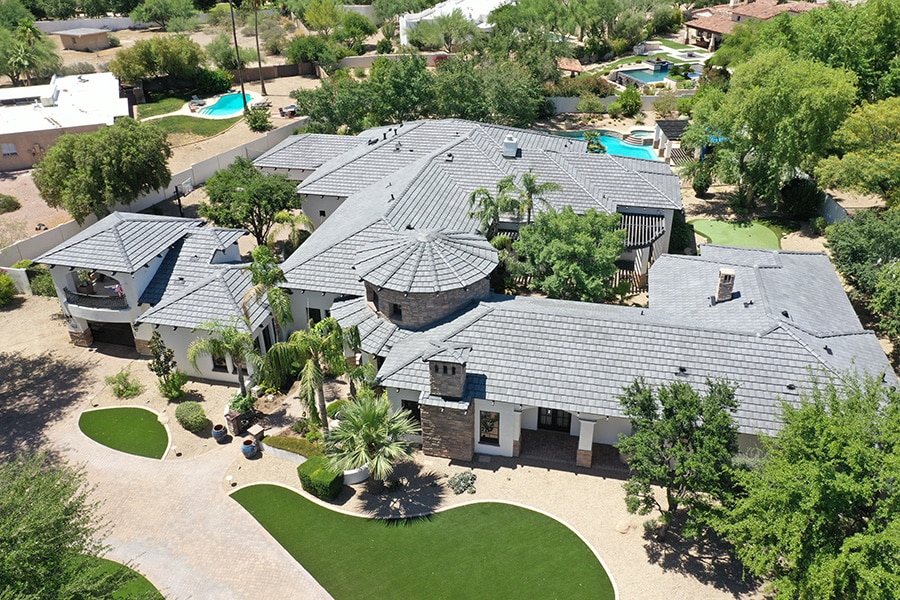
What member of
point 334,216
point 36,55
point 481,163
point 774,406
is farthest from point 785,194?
point 36,55

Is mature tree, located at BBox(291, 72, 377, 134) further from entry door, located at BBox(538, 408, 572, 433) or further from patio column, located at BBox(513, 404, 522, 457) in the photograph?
patio column, located at BBox(513, 404, 522, 457)

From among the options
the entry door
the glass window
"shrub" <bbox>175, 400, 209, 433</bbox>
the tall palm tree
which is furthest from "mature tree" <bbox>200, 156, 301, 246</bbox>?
the entry door

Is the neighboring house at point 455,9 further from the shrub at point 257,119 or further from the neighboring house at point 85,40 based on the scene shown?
the neighboring house at point 85,40

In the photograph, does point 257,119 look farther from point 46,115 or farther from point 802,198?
point 802,198

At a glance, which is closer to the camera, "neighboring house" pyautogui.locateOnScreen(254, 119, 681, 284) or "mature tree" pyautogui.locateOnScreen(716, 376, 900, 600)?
"mature tree" pyautogui.locateOnScreen(716, 376, 900, 600)

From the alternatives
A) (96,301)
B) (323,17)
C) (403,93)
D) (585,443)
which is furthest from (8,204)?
(323,17)

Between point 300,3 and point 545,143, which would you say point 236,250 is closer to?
point 545,143
